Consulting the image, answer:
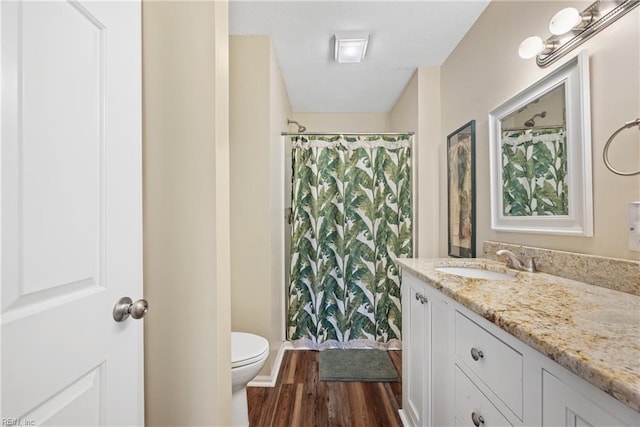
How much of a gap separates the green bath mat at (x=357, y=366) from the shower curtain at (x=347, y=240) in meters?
0.10

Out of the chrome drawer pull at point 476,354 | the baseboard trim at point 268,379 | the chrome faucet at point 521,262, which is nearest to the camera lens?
the chrome drawer pull at point 476,354

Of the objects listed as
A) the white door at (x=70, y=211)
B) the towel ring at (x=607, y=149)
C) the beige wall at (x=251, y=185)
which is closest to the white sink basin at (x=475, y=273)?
the towel ring at (x=607, y=149)

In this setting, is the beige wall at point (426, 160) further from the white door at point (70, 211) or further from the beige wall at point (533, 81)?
the white door at point (70, 211)

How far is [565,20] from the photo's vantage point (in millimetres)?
1129

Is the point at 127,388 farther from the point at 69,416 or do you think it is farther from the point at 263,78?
the point at 263,78

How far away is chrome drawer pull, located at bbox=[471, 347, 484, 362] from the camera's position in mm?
864

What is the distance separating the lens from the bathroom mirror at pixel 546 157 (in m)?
1.12

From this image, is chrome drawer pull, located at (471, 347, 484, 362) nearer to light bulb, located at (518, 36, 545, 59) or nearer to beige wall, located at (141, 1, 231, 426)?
beige wall, located at (141, 1, 231, 426)

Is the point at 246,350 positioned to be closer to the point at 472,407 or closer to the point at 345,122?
the point at 472,407

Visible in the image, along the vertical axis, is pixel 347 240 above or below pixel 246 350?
above

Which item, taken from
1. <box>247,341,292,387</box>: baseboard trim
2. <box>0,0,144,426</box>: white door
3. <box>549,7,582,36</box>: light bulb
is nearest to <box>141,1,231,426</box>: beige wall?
<box>0,0,144,426</box>: white door

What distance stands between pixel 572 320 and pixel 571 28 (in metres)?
1.08

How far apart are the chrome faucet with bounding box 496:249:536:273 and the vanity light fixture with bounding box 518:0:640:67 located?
0.85m

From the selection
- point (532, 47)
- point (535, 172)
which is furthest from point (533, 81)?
point (535, 172)
